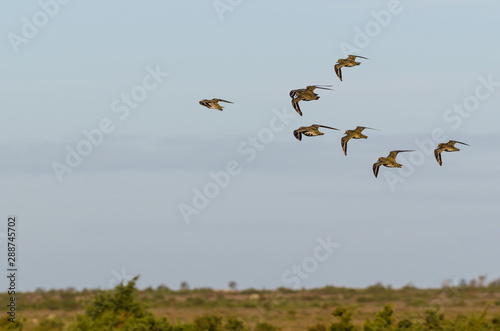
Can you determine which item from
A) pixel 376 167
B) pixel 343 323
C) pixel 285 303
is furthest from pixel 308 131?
pixel 285 303

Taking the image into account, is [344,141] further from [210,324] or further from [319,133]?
[210,324]

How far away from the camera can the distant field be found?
71500 mm

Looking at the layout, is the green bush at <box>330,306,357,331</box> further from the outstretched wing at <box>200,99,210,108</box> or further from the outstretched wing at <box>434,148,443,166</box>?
the outstretched wing at <box>200,99,210,108</box>

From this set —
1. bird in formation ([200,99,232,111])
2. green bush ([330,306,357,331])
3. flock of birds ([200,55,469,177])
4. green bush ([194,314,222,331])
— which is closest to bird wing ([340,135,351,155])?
flock of birds ([200,55,469,177])

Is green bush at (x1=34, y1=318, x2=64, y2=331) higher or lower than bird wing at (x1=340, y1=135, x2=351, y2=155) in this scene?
lower

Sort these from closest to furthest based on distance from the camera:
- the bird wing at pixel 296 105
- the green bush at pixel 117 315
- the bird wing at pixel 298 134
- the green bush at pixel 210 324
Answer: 1. the bird wing at pixel 298 134
2. the bird wing at pixel 296 105
3. the green bush at pixel 117 315
4. the green bush at pixel 210 324

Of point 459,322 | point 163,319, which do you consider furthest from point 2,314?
point 459,322

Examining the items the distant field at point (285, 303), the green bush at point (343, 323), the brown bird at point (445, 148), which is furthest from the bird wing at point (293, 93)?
the distant field at point (285, 303)

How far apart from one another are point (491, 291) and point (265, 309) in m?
34.9

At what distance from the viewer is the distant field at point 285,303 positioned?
71.5 meters

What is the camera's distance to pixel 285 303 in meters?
88.9

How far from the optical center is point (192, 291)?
109500 mm

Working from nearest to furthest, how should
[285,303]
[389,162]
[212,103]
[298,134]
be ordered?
[389,162]
[298,134]
[212,103]
[285,303]

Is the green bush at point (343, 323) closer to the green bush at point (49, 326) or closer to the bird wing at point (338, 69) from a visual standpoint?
the bird wing at point (338, 69)
